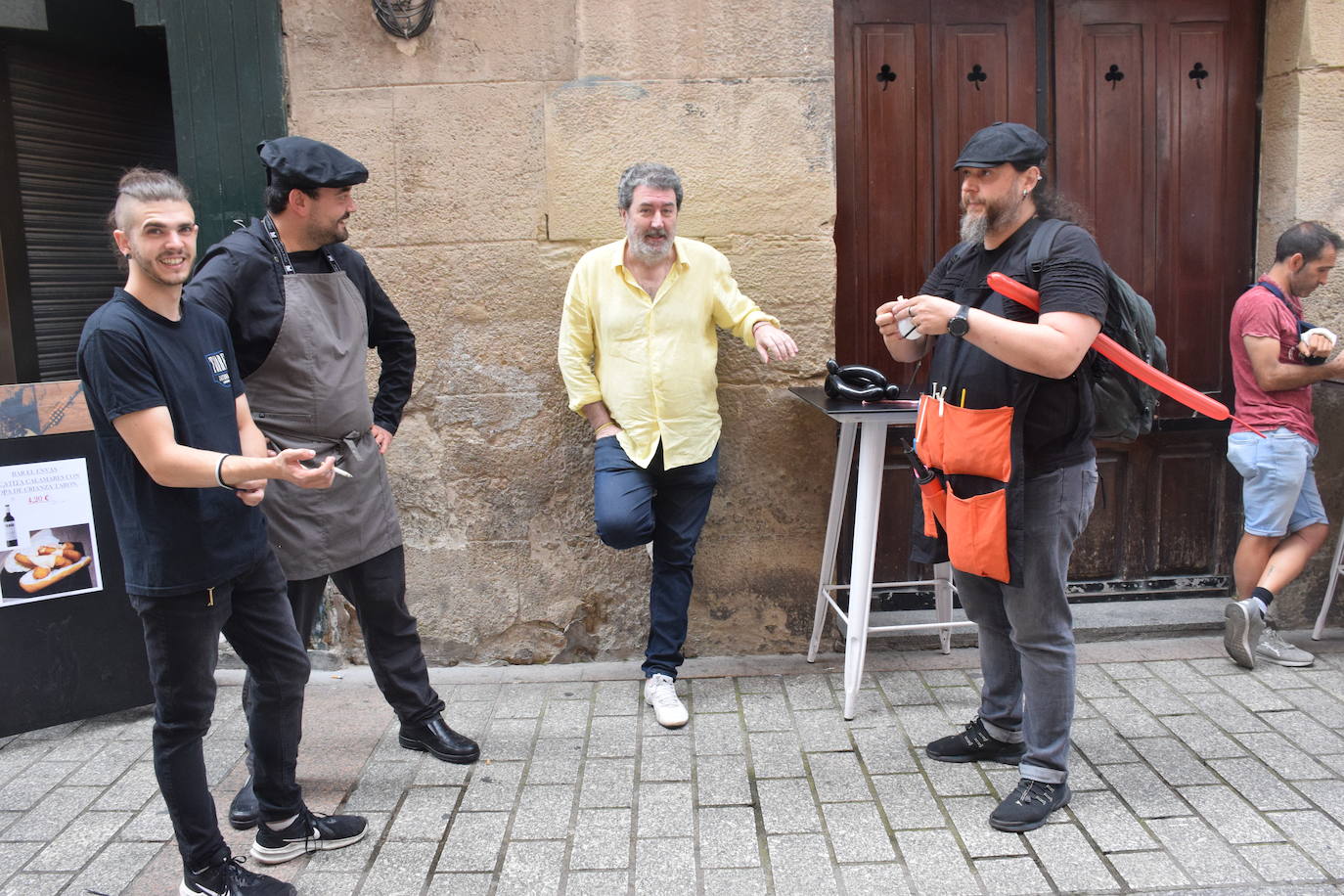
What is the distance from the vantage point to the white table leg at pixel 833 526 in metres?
4.06

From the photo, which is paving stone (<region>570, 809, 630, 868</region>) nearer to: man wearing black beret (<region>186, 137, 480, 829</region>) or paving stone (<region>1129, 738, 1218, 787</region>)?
man wearing black beret (<region>186, 137, 480, 829</region>)

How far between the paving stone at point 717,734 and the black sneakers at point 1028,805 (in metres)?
0.88

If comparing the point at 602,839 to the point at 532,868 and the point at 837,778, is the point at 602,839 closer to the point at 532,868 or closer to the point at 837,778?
the point at 532,868

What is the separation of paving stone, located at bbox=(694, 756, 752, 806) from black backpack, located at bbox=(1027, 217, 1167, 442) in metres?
1.50

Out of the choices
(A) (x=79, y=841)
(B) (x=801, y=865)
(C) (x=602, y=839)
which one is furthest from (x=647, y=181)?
(A) (x=79, y=841)

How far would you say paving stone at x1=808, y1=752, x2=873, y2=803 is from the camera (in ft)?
10.6

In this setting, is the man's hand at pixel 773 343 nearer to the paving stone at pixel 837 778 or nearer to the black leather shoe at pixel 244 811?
the paving stone at pixel 837 778

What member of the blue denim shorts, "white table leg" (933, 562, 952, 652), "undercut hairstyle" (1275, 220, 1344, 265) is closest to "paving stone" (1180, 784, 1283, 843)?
"white table leg" (933, 562, 952, 652)

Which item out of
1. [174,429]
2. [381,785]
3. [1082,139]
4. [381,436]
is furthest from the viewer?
[1082,139]

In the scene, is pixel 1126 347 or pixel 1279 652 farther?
pixel 1279 652

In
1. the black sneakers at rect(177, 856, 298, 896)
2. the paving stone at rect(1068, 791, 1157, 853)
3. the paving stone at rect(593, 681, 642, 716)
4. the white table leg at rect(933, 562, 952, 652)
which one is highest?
the white table leg at rect(933, 562, 952, 652)

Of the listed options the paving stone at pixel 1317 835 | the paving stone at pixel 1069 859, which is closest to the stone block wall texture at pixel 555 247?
the paving stone at pixel 1069 859

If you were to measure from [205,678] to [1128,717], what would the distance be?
2.99 metres

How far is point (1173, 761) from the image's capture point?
3410 millimetres
